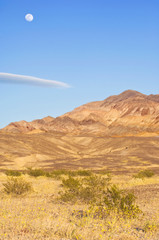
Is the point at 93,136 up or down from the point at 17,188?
up

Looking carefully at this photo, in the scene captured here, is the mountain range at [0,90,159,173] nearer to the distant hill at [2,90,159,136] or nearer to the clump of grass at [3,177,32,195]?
the distant hill at [2,90,159,136]

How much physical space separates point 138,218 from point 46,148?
204 feet

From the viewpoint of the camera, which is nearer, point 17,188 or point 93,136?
point 17,188

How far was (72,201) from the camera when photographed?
11.4m

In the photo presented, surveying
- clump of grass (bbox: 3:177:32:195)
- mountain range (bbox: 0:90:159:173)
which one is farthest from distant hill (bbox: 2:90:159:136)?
clump of grass (bbox: 3:177:32:195)

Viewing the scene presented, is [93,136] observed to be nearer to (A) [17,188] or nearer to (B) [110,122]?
(B) [110,122]

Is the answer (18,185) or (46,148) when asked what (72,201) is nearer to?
(18,185)

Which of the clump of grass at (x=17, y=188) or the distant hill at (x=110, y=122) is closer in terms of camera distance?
the clump of grass at (x=17, y=188)

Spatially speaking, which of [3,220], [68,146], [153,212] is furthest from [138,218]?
[68,146]

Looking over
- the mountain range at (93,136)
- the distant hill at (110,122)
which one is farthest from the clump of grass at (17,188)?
the distant hill at (110,122)

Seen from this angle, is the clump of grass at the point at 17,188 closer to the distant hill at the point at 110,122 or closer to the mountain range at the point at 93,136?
the mountain range at the point at 93,136

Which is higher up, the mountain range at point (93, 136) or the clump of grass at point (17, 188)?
the mountain range at point (93, 136)

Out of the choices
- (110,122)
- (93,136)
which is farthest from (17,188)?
(110,122)

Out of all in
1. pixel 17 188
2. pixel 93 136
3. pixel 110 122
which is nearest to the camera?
pixel 17 188
